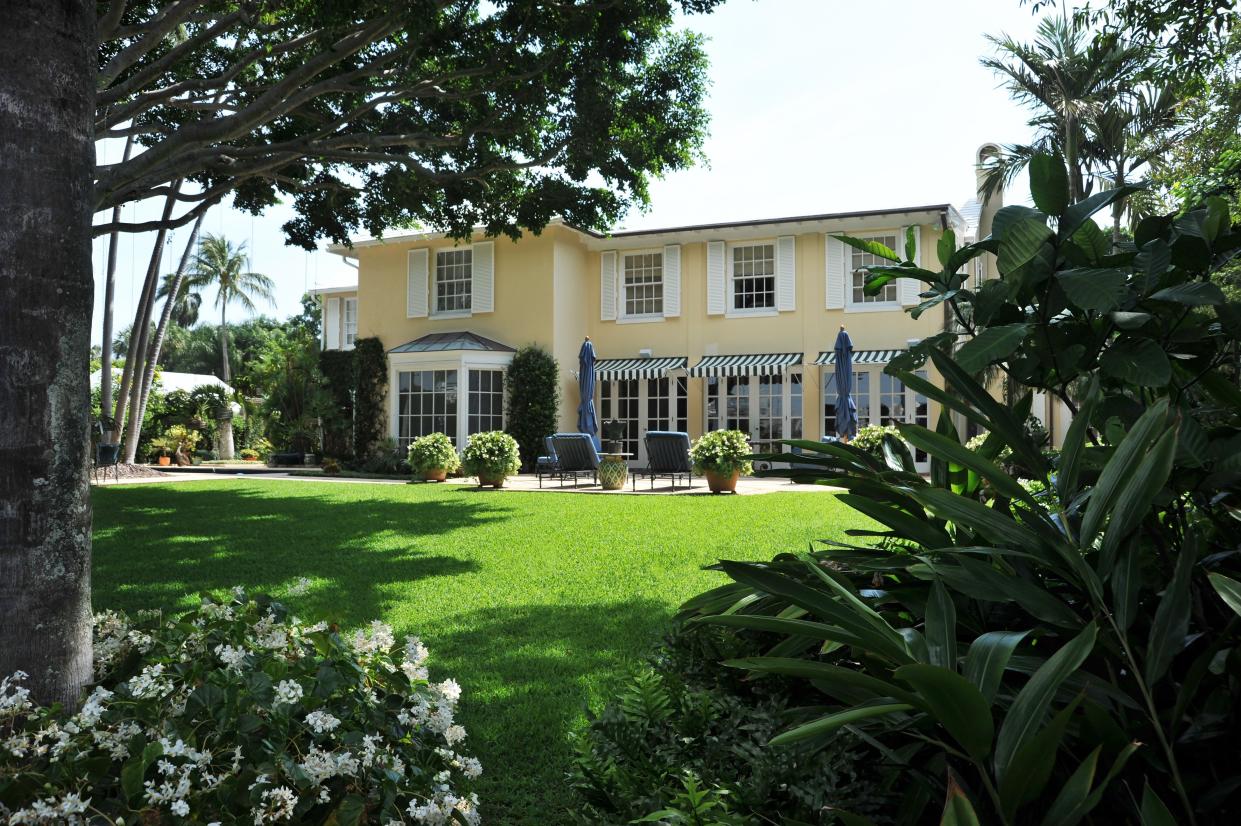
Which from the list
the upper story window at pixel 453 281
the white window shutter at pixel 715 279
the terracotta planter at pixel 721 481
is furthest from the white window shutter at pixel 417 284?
the terracotta planter at pixel 721 481

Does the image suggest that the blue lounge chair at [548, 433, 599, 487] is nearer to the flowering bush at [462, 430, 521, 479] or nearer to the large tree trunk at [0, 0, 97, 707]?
the flowering bush at [462, 430, 521, 479]

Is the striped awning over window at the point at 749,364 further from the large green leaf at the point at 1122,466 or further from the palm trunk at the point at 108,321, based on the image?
the large green leaf at the point at 1122,466

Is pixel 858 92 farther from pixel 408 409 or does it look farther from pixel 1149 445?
pixel 408 409

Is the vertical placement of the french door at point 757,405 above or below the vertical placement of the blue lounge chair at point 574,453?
above

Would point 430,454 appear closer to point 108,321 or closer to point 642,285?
point 642,285

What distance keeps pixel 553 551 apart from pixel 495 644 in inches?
115

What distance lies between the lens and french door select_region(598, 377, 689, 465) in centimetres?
2003

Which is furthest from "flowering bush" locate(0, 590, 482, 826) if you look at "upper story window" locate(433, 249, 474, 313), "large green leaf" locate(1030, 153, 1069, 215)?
"upper story window" locate(433, 249, 474, 313)

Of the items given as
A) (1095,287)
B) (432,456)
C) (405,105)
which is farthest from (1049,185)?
(432,456)

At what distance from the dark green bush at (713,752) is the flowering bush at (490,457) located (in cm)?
1279

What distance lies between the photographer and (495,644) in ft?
14.2

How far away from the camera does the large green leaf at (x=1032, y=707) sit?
0.86 meters

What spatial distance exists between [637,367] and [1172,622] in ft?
61.3

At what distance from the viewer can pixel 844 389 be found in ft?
53.1
